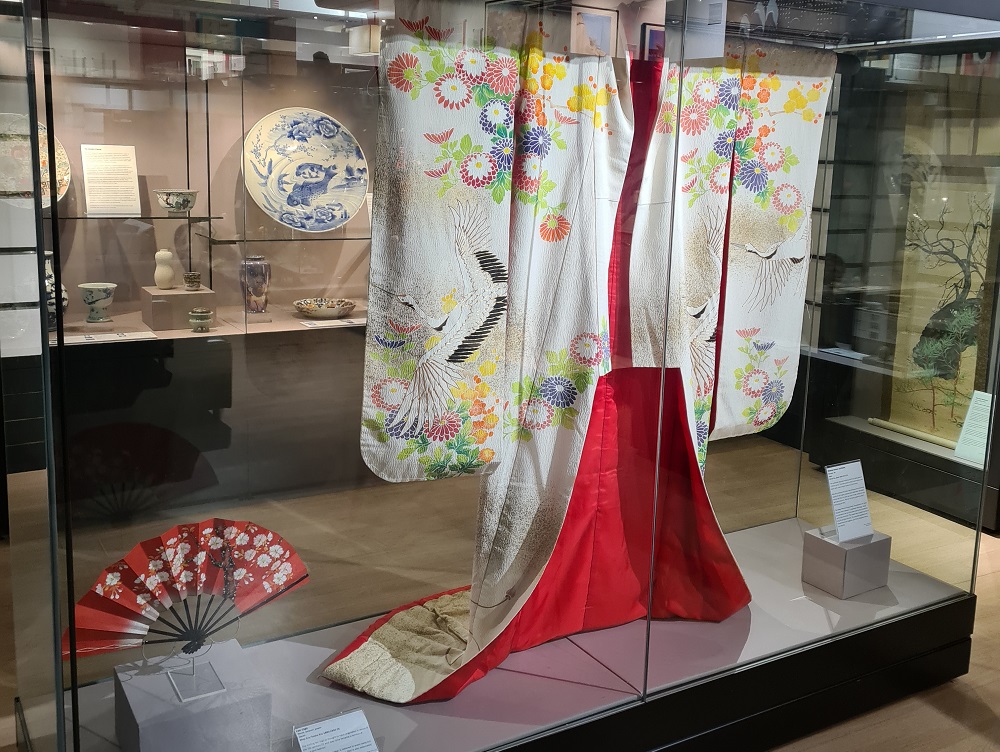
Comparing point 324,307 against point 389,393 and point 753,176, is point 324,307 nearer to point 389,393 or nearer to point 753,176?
point 389,393

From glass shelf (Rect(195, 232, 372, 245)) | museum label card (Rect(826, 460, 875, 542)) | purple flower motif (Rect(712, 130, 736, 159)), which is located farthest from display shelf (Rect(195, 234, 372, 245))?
museum label card (Rect(826, 460, 875, 542))

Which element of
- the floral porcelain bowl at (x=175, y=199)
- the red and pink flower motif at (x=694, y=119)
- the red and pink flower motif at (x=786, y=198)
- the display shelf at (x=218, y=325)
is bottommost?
the display shelf at (x=218, y=325)

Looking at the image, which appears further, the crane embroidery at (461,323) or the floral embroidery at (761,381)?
the floral embroidery at (761,381)

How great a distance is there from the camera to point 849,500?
2.48 metres

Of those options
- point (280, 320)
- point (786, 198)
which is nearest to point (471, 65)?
point (280, 320)

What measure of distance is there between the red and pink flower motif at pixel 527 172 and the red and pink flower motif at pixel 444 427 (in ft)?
1.44

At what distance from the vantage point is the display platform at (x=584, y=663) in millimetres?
1756

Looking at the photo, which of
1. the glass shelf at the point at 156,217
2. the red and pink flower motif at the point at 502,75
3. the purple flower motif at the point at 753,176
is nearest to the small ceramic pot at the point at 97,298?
the glass shelf at the point at 156,217

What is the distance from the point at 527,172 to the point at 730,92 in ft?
1.66

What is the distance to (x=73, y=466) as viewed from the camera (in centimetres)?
147

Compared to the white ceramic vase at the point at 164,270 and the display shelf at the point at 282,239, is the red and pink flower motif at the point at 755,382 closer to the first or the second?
the display shelf at the point at 282,239

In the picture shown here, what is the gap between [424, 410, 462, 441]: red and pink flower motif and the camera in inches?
69.7

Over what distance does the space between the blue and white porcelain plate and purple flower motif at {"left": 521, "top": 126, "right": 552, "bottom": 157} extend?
328 millimetres

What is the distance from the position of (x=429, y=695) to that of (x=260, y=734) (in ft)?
1.20
